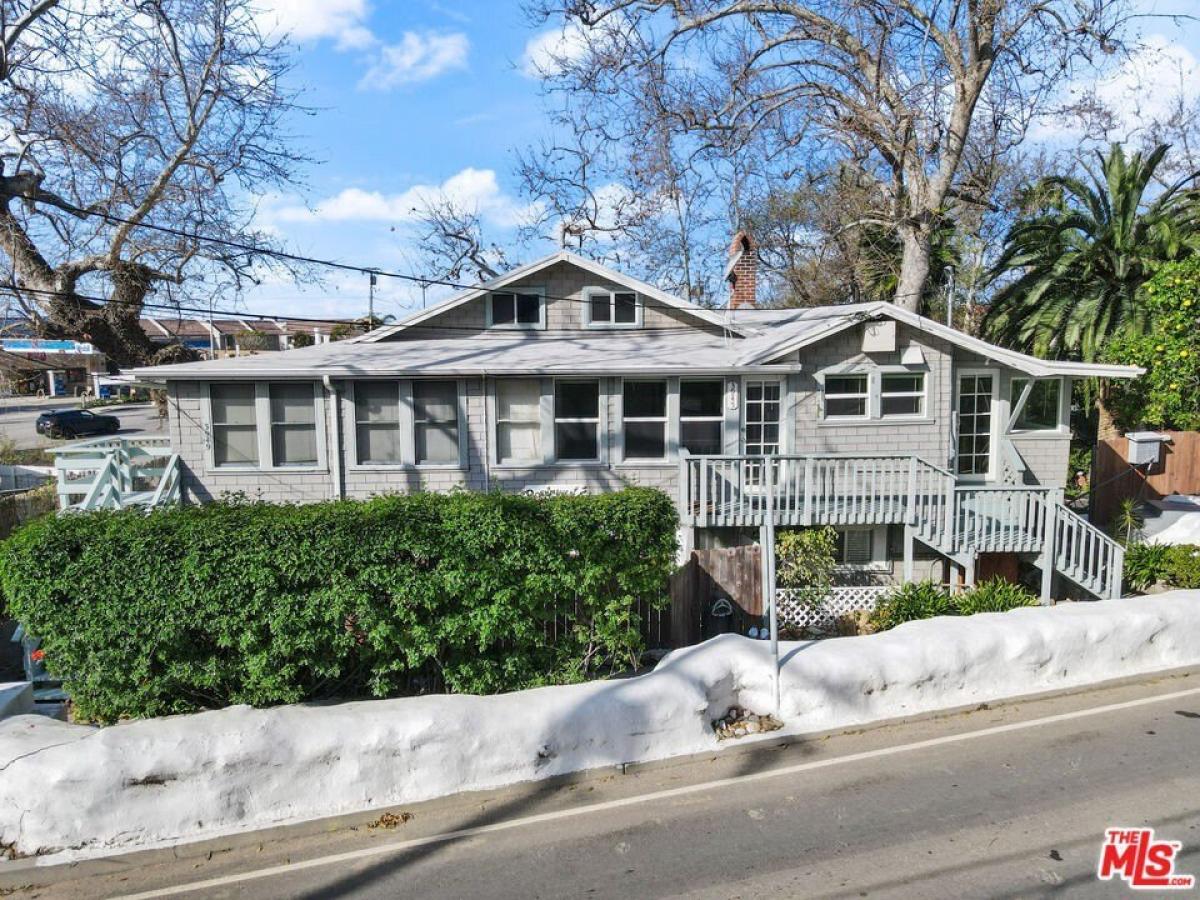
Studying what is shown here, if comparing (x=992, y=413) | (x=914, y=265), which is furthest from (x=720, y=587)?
(x=914, y=265)

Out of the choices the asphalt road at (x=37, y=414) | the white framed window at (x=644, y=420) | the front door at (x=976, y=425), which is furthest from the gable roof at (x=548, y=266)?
the asphalt road at (x=37, y=414)

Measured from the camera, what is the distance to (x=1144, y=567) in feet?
38.8

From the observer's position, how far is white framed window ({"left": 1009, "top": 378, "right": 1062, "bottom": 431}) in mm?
14500

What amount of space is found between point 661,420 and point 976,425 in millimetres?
6214

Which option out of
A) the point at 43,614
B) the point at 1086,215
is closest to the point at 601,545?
the point at 43,614

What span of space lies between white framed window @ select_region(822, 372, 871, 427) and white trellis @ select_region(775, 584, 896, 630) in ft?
11.6

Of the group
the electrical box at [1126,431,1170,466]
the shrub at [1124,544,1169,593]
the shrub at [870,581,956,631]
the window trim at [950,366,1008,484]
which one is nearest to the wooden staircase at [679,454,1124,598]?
the shrub at [1124,544,1169,593]

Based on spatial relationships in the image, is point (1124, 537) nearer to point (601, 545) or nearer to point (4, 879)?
point (601, 545)

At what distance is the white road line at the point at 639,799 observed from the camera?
16.1 ft

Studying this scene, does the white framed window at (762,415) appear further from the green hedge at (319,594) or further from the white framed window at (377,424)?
the green hedge at (319,594)

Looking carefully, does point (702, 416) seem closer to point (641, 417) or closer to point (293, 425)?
point (641, 417)

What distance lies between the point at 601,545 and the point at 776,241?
90.1 feet

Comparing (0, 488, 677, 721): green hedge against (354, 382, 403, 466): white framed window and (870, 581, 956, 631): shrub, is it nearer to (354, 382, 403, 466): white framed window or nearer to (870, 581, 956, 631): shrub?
(870, 581, 956, 631): shrub

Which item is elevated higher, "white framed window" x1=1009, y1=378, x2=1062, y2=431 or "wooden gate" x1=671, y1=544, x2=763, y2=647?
"white framed window" x1=1009, y1=378, x2=1062, y2=431
